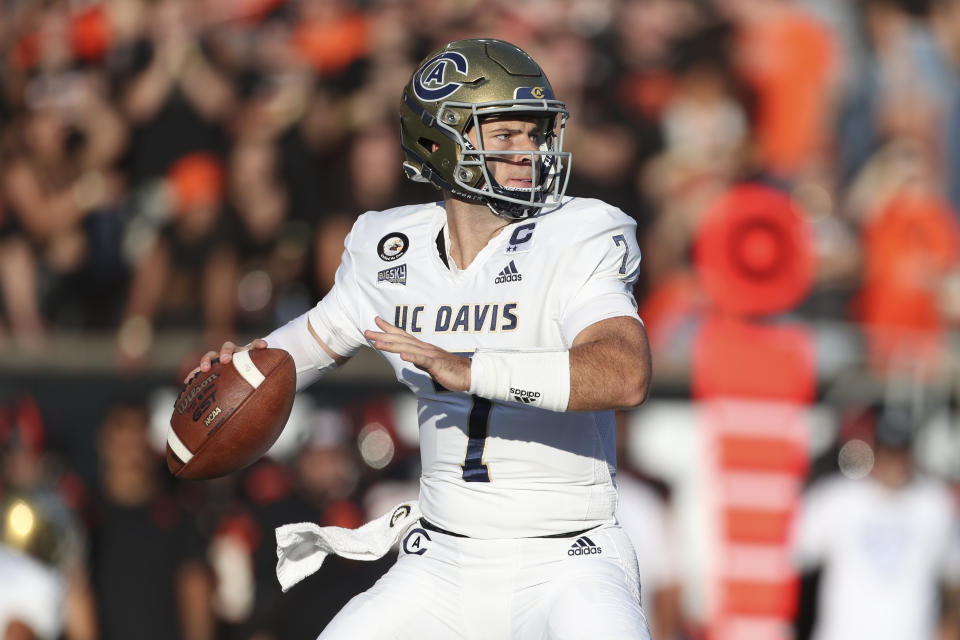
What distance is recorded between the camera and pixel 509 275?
3.37 meters

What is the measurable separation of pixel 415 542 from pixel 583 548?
48 centimetres

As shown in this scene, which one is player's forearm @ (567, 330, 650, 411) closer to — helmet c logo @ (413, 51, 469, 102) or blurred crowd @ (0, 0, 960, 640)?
helmet c logo @ (413, 51, 469, 102)

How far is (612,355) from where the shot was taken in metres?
3.02

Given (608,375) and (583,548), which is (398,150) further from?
(608,375)

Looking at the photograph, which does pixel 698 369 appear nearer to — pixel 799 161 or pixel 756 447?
pixel 756 447

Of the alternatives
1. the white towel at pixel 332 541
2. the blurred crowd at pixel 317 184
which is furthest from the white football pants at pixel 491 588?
the blurred crowd at pixel 317 184

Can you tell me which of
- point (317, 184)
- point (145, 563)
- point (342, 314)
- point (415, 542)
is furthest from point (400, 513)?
point (317, 184)

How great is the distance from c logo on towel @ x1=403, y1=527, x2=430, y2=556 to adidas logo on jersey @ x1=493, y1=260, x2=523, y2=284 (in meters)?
0.70

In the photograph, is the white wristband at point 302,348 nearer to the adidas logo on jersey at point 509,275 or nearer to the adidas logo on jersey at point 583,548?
the adidas logo on jersey at point 509,275

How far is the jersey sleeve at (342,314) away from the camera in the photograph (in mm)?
3680

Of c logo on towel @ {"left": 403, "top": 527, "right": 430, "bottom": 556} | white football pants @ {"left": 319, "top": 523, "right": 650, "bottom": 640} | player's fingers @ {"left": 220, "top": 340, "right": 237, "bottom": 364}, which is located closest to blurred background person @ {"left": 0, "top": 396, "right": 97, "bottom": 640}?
player's fingers @ {"left": 220, "top": 340, "right": 237, "bottom": 364}

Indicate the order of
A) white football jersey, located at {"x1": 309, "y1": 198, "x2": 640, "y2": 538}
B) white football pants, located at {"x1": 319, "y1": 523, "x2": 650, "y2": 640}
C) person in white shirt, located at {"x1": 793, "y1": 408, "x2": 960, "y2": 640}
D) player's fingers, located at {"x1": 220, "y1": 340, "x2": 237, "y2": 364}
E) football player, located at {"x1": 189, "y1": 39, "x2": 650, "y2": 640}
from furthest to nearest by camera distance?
person in white shirt, located at {"x1": 793, "y1": 408, "x2": 960, "y2": 640}, player's fingers, located at {"x1": 220, "y1": 340, "x2": 237, "y2": 364}, white football jersey, located at {"x1": 309, "y1": 198, "x2": 640, "y2": 538}, white football pants, located at {"x1": 319, "y1": 523, "x2": 650, "y2": 640}, football player, located at {"x1": 189, "y1": 39, "x2": 650, "y2": 640}

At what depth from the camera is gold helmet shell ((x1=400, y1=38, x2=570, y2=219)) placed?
11.5 feet

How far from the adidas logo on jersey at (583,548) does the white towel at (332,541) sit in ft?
1.72
